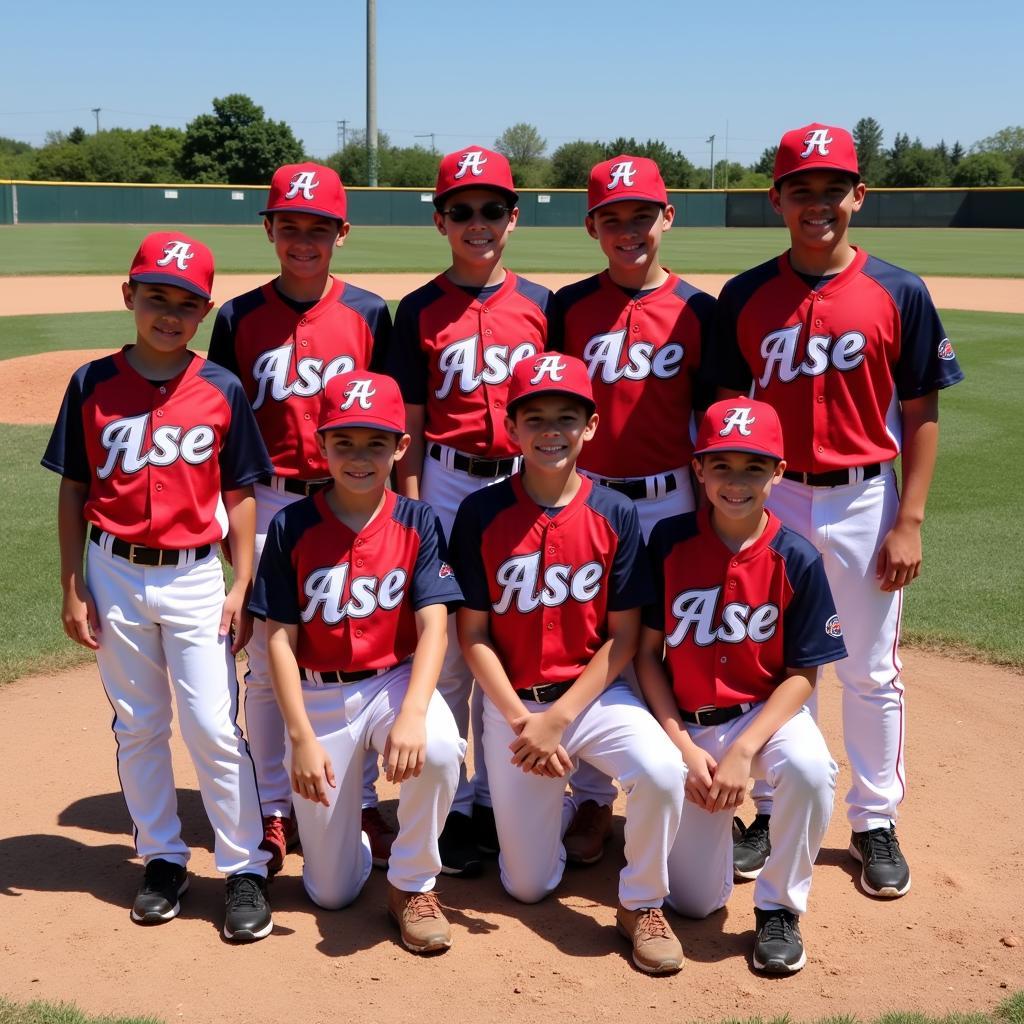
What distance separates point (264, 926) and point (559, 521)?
1.40 m

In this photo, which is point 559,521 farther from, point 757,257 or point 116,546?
point 757,257

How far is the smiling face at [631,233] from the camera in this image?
12.6ft

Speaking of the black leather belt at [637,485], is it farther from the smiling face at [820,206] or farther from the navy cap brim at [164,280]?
the navy cap brim at [164,280]

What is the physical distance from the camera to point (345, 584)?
3.42m

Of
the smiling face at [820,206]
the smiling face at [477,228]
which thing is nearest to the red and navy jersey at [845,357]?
the smiling face at [820,206]

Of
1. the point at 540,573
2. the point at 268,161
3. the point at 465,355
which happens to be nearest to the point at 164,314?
the point at 465,355

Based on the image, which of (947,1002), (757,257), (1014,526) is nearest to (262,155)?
(757,257)

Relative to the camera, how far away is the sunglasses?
391cm

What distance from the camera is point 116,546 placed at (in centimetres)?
342

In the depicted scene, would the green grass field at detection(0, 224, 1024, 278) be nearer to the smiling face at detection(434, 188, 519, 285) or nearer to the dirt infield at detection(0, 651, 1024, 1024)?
the smiling face at detection(434, 188, 519, 285)

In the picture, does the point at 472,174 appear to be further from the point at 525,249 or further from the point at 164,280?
the point at 525,249

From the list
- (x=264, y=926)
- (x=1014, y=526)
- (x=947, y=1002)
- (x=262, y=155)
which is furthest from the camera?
(x=262, y=155)

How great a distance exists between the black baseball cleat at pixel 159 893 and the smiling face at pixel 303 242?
73.8 inches

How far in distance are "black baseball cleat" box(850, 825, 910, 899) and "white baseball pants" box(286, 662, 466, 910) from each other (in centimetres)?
132
